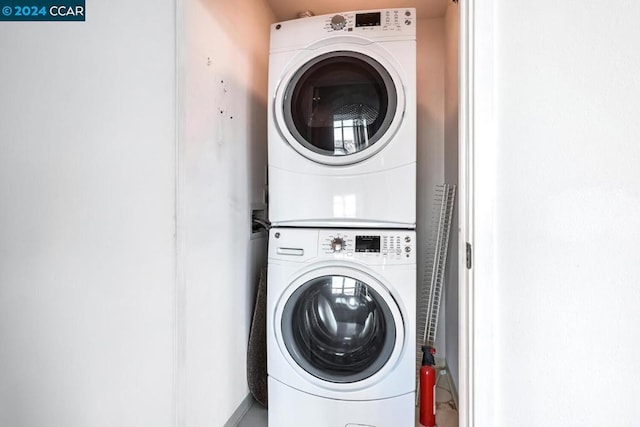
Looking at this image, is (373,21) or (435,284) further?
(435,284)

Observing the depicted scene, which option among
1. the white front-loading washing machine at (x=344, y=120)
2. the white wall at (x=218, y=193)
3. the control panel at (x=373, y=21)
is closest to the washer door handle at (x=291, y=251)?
the white front-loading washing machine at (x=344, y=120)

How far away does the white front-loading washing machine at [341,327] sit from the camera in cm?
151

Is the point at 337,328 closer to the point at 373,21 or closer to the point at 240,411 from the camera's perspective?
the point at 240,411

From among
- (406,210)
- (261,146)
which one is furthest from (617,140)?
(261,146)

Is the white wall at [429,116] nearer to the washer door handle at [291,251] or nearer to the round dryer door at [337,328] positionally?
the round dryer door at [337,328]

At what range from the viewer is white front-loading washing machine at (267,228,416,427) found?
1.51 metres

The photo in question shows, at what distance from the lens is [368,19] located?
159 cm

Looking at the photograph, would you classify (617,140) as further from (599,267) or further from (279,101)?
(279,101)

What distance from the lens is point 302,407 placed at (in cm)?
159

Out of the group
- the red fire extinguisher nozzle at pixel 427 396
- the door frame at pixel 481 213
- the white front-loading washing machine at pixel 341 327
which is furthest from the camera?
the red fire extinguisher nozzle at pixel 427 396

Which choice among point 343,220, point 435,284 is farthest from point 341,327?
point 435,284

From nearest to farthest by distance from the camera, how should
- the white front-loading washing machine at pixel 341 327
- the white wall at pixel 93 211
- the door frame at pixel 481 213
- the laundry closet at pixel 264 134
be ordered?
1. the door frame at pixel 481 213
2. the white wall at pixel 93 211
3. the laundry closet at pixel 264 134
4. the white front-loading washing machine at pixel 341 327

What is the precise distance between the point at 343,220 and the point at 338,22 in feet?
3.01

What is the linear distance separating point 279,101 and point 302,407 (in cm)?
143
